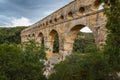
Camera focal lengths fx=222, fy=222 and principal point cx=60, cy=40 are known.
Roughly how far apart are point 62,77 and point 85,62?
1.54m

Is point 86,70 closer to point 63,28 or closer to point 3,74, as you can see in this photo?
point 3,74

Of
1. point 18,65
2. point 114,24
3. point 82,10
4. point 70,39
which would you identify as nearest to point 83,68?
point 18,65

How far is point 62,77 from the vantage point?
11.5 m

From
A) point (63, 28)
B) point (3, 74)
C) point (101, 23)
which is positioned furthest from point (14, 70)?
point (63, 28)

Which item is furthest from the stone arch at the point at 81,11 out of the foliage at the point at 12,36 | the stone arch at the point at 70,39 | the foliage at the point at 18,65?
the foliage at the point at 12,36

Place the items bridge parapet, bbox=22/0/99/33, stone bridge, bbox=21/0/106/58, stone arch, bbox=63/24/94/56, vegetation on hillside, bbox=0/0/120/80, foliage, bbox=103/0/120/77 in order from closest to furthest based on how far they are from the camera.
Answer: foliage, bbox=103/0/120/77, vegetation on hillside, bbox=0/0/120/80, stone bridge, bbox=21/0/106/58, bridge parapet, bbox=22/0/99/33, stone arch, bbox=63/24/94/56

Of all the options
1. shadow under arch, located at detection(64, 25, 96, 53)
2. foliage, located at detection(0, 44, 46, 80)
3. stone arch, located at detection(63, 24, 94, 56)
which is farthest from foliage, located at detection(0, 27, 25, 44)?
foliage, located at detection(0, 44, 46, 80)

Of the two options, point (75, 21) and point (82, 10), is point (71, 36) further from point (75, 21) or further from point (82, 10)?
point (82, 10)

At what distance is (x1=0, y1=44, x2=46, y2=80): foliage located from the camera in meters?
10.3

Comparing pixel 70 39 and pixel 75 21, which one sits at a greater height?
pixel 75 21

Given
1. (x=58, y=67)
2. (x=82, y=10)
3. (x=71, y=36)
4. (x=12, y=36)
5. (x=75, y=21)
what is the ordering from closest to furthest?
(x=58, y=67), (x=82, y=10), (x=75, y=21), (x=71, y=36), (x=12, y=36)

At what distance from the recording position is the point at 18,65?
10.5 meters

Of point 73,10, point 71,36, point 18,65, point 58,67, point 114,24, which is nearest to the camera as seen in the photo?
point 114,24

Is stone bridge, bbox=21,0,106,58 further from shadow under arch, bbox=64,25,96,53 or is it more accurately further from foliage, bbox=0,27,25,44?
foliage, bbox=0,27,25,44
